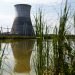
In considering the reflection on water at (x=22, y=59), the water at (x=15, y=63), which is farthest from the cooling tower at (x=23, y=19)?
the water at (x=15, y=63)

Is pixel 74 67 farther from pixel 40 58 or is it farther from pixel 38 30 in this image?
pixel 38 30

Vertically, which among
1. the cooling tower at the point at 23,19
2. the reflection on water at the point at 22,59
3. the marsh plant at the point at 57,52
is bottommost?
the cooling tower at the point at 23,19

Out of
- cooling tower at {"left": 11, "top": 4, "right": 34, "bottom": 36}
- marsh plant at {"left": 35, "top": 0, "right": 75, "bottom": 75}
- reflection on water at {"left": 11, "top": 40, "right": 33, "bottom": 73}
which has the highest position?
marsh plant at {"left": 35, "top": 0, "right": 75, "bottom": 75}

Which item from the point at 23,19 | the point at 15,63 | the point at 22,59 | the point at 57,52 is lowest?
the point at 23,19

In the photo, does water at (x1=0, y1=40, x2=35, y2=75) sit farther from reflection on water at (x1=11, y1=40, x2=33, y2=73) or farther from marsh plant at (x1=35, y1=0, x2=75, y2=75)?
marsh plant at (x1=35, y1=0, x2=75, y2=75)

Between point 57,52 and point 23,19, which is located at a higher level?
point 57,52

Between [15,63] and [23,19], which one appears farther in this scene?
[23,19]

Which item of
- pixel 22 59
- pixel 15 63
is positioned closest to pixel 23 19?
pixel 22 59

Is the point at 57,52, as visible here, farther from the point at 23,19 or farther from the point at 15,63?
the point at 23,19

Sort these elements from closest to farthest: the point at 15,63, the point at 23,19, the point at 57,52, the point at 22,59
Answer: the point at 57,52 → the point at 15,63 → the point at 22,59 → the point at 23,19

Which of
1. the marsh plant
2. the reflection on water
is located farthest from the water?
the marsh plant

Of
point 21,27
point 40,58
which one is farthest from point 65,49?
point 21,27

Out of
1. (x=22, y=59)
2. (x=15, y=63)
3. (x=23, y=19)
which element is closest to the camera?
(x=15, y=63)

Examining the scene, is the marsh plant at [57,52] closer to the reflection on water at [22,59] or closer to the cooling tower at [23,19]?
the reflection on water at [22,59]
